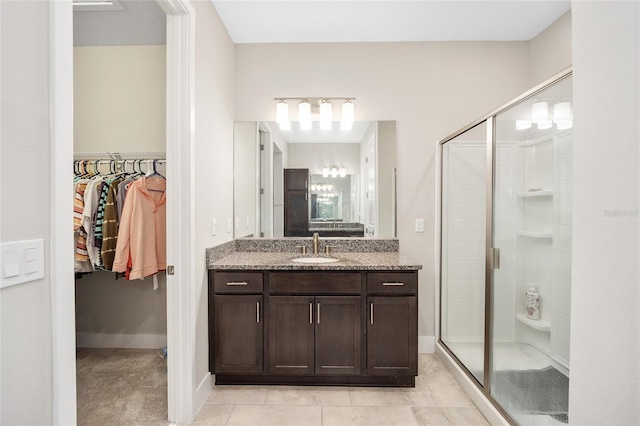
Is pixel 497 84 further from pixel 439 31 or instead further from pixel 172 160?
pixel 172 160

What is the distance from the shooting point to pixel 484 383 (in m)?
2.07

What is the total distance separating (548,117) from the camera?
1.78 m

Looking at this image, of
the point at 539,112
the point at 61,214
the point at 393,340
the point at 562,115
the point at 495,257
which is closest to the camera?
the point at 61,214

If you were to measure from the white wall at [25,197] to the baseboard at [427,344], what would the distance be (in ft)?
8.72

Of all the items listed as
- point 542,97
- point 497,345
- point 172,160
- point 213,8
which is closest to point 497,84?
point 542,97

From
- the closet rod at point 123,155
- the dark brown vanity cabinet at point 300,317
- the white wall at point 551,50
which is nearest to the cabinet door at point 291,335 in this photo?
the dark brown vanity cabinet at point 300,317

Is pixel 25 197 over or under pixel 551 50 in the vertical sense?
under

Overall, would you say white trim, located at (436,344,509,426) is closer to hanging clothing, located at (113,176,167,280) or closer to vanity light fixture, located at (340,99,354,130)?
vanity light fixture, located at (340,99,354,130)

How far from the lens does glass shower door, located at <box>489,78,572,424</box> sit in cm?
166

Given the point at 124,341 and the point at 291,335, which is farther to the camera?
the point at 124,341

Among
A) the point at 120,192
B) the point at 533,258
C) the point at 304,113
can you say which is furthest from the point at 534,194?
the point at 120,192

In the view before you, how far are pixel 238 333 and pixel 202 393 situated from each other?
41cm

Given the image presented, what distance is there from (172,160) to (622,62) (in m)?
1.95

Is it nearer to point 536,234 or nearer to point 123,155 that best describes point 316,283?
point 536,234
